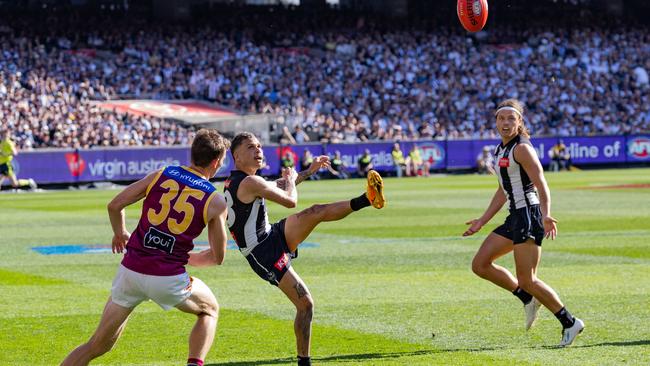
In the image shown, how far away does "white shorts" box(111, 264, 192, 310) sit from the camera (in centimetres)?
749

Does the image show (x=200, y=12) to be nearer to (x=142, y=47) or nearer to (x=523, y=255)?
(x=142, y=47)

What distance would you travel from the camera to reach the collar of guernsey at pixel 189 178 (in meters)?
7.54

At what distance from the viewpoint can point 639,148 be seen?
54094 millimetres

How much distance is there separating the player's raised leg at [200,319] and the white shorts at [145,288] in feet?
0.40

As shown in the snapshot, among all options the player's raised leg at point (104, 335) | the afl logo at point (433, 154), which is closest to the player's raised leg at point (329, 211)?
the player's raised leg at point (104, 335)

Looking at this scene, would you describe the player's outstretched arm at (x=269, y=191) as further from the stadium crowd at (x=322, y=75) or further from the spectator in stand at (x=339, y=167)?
the spectator in stand at (x=339, y=167)

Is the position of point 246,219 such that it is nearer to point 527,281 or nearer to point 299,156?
Result: point 527,281

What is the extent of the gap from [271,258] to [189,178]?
176 cm

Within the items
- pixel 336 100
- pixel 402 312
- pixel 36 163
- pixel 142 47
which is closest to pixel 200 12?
pixel 142 47

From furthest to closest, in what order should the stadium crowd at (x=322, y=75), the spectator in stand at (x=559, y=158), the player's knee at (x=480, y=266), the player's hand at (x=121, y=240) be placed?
the spectator in stand at (x=559, y=158)
the stadium crowd at (x=322, y=75)
the player's knee at (x=480, y=266)
the player's hand at (x=121, y=240)

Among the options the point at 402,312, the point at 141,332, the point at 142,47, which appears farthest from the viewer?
the point at 142,47

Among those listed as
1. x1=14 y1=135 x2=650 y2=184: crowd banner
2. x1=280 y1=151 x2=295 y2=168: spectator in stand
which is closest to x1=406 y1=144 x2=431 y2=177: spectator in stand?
x1=14 y1=135 x2=650 y2=184: crowd banner

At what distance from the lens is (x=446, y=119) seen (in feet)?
180

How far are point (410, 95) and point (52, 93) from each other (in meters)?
18.0
